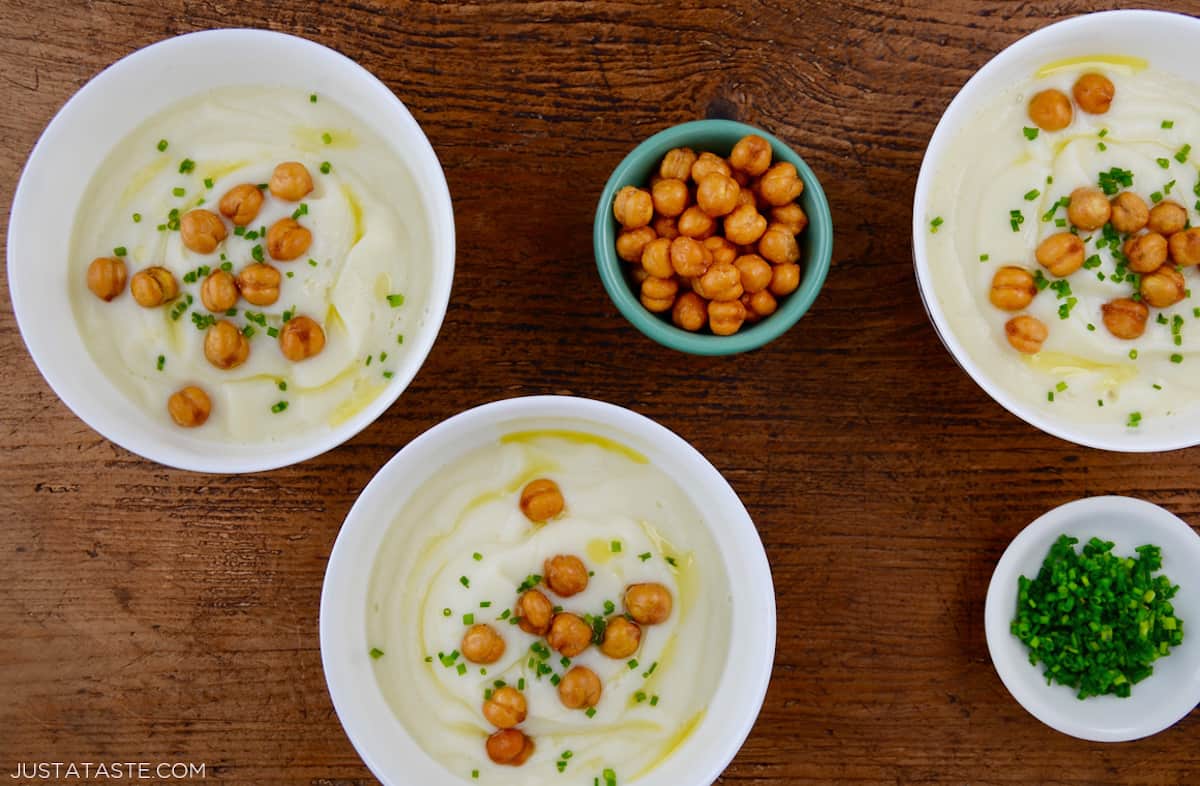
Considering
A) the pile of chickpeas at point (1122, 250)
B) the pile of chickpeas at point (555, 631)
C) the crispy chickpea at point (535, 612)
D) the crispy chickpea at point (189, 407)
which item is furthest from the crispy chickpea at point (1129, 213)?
the crispy chickpea at point (189, 407)

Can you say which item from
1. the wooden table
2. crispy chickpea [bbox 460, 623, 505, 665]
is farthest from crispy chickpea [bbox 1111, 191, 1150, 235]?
crispy chickpea [bbox 460, 623, 505, 665]

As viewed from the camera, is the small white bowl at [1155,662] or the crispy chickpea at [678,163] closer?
the crispy chickpea at [678,163]

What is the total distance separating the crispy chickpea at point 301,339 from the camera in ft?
6.57

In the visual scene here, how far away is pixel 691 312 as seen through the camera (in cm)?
207

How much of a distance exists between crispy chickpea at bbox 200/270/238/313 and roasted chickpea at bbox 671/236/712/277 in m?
0.93

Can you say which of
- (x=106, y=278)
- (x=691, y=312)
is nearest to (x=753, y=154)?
(x=691, y=312)

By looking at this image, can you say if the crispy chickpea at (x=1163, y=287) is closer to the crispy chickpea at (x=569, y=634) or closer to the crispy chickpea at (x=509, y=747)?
the crispy chickpea at (x=569, y=634)

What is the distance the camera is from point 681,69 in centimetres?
229

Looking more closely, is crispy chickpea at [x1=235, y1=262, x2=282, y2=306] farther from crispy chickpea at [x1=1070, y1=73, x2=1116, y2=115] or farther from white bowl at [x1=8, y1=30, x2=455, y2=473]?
crispy chickpea at [x1=1070, y1=73, x2=1116, y2=115]

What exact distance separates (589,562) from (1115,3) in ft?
5.89

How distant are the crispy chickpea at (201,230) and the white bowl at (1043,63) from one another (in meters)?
1.46

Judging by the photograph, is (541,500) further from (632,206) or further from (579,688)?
(632,206)

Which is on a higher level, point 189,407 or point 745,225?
point 745,225

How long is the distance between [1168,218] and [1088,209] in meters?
0.19
